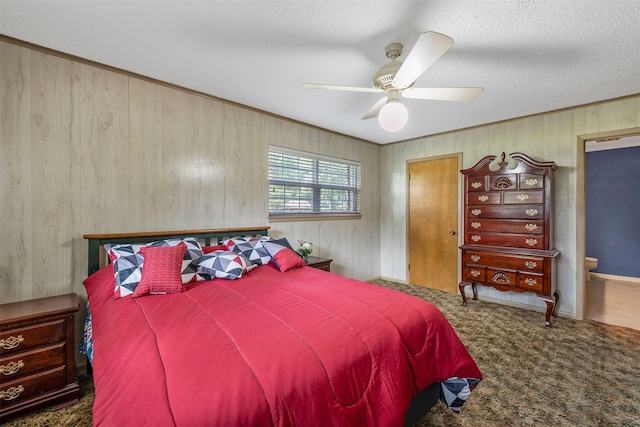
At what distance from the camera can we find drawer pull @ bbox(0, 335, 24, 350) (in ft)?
5.48

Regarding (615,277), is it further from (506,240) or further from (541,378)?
(541,378)

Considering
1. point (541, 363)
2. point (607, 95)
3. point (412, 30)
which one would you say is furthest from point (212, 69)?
point (607, 95)

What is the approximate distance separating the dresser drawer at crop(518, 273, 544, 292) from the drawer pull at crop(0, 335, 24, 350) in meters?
4.43

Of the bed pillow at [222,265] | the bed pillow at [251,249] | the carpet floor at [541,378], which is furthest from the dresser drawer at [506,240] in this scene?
the bed pillow at [222,265]

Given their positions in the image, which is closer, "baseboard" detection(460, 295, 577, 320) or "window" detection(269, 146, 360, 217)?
"baseboard" detection(460, 295, 577, 320)

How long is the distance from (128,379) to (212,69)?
233cm

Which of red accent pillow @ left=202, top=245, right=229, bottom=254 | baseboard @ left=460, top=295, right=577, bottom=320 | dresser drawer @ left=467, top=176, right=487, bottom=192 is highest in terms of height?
dresser drawer @ left=467, top=176, right=487, bottom=192

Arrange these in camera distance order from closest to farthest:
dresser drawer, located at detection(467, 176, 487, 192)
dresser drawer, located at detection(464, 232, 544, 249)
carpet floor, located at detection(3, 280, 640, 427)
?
carpet floor, located at detection(3, 280, 640, 427) < dresser drawer, located at detection(464, 232, 544, 249) < dresser drawer, located at detection(467, 176, 487, 192)

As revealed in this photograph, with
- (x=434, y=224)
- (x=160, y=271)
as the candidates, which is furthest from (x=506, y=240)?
(x=160, y=271)

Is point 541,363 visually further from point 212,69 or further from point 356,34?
point 212,69

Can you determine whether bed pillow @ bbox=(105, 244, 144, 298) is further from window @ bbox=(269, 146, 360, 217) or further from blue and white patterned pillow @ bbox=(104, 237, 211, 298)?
window @ bbox=(269, 146, 360, 217)

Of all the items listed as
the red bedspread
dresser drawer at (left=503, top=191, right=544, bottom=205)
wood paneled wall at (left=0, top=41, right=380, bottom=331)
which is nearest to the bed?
the red bedspread

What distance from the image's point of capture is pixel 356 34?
1923 millimetres

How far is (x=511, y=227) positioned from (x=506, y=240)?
0.17 meters
